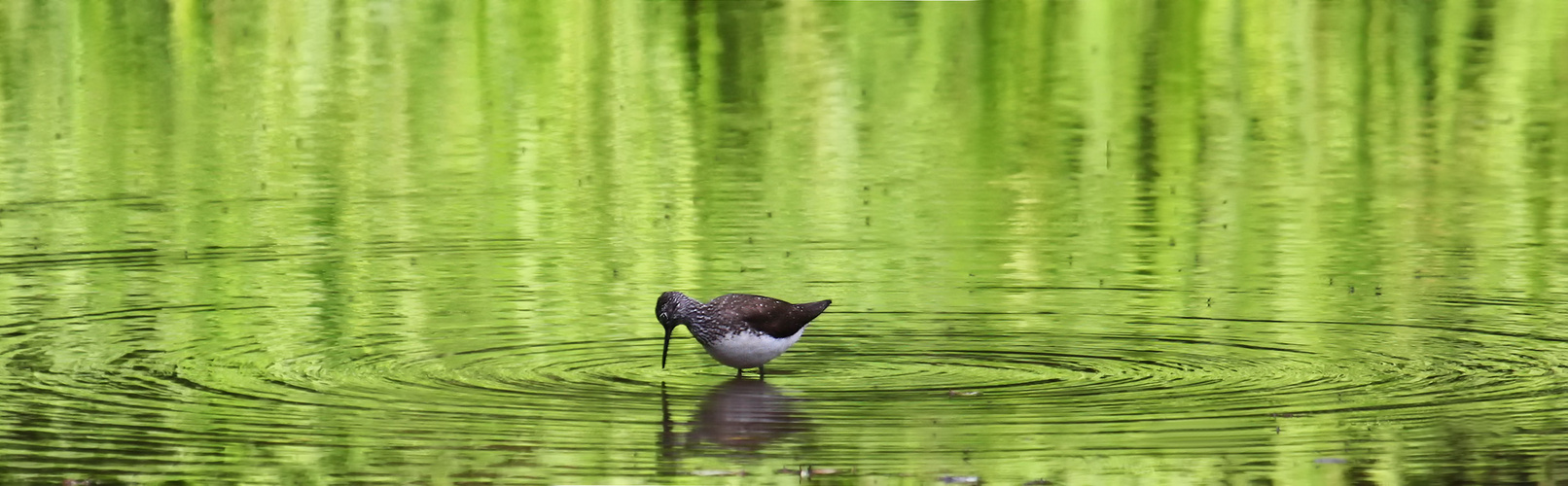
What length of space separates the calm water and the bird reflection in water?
41mm

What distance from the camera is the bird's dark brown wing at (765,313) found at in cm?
1271

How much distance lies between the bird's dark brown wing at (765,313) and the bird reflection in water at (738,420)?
0.31 metres

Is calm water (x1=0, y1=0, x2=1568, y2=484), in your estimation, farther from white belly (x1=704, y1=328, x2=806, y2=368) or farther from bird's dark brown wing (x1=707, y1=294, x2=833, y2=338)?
bird's dark brown wing (x1=707, y1=294, x2=833, y2=338)

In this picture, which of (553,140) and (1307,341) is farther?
(553,140)

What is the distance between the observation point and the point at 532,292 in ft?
52.2

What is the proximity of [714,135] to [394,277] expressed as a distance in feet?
34.7

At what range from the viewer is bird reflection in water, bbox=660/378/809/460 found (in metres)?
11.0

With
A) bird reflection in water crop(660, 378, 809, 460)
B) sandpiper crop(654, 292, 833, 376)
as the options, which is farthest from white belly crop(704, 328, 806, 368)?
bird reflection in water crop(660, 378, 809, 460)

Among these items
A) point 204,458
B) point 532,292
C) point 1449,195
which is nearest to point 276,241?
Answer: point 532,292

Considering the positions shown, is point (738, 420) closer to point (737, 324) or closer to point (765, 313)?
point (737, 324)

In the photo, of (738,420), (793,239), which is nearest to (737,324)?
(738,420)

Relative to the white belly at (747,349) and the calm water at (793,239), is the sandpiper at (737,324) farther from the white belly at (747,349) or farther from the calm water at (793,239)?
the calm water at (793,239)

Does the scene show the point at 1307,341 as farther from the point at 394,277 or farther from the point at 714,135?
the point at 714,135

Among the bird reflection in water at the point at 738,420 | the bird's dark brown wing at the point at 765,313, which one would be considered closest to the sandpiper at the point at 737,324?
the bird's dark brown wing at the point at 765,313
